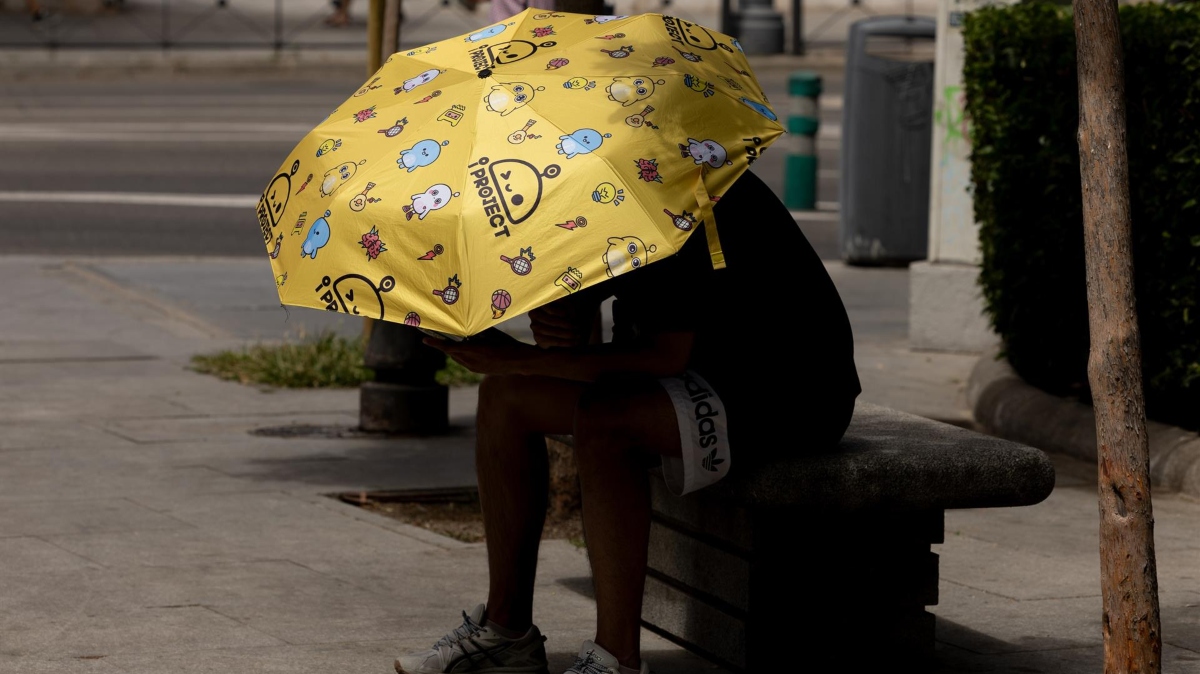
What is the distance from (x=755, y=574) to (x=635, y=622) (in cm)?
28

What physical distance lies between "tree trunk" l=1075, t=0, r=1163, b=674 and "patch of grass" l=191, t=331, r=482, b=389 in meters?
4.63

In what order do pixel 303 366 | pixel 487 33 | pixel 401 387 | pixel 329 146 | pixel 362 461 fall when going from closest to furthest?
pixel 329 146, pixel 487 33, pixel 362 461, pixel 401 387, pixel 303 366

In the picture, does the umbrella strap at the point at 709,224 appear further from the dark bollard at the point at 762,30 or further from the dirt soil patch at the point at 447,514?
the dark bollard at the point at 762,30

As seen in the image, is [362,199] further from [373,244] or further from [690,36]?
[690,36]

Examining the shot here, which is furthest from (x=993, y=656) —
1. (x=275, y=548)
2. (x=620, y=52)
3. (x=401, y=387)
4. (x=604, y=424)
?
(x=401, y=387)

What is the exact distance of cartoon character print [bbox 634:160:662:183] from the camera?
366 centimetres

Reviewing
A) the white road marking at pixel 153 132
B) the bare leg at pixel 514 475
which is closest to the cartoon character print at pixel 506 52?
the bare leg at pixel 514 475

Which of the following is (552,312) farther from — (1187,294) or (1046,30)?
(1046,30)

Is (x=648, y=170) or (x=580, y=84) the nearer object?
(x=648, y=170)

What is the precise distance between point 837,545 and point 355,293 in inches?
47.5

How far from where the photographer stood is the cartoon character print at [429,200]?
3.71 meters

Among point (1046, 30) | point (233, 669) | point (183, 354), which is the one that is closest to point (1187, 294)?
point (1046, 30)

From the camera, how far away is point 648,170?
3672mm

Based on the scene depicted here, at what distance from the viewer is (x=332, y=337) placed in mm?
8422
